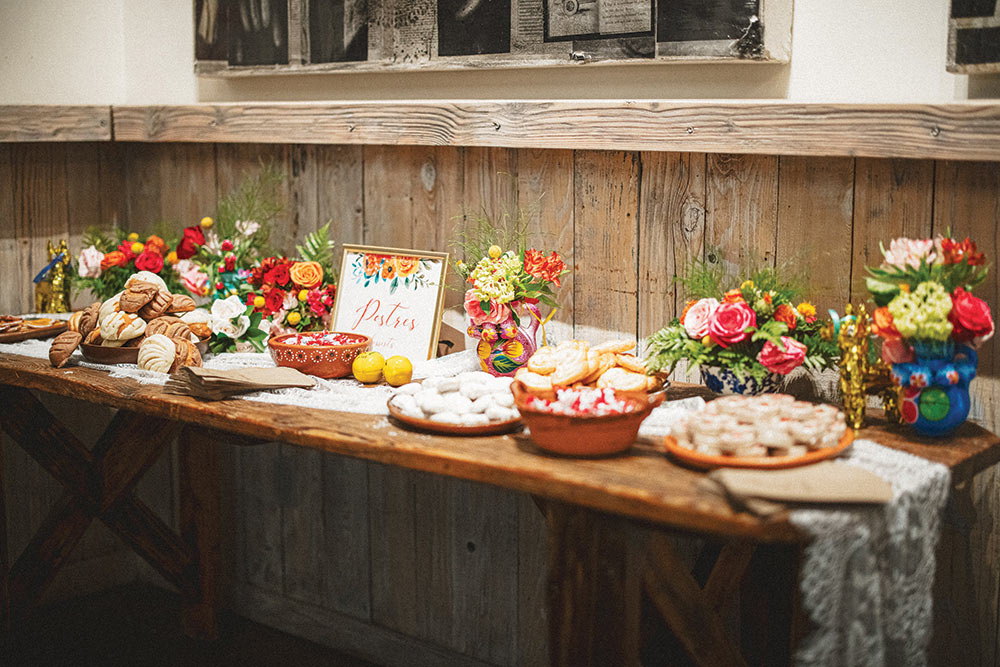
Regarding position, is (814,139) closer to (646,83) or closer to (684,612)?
(646,83)

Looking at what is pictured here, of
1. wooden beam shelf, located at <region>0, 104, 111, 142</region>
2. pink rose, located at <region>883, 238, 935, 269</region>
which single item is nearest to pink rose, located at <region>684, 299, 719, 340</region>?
pink rose, located at <region>883, 238, 935, 269</region>

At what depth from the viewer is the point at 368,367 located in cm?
227

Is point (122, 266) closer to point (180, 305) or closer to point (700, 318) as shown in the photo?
point (180, 305)

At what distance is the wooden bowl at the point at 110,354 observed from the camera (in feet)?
7.91

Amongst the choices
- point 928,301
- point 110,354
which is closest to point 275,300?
point 110,354

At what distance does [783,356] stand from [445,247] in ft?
3.25

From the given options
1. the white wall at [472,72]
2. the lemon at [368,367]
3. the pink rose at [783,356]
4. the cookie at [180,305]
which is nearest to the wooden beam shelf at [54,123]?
the white wall at [472,72]

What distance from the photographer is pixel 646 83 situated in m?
2.27

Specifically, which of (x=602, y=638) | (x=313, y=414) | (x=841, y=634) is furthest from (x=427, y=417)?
(x=841, y=634)

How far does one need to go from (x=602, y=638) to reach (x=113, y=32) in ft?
7.93

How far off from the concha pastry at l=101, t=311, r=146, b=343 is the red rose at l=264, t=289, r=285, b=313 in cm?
31

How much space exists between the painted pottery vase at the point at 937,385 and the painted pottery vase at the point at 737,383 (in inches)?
9.3

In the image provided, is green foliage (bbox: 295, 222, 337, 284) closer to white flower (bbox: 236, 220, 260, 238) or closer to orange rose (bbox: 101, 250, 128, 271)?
white flower (bbox: 236, 220, 260, 238)

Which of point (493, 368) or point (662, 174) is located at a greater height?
point (662, 174)
